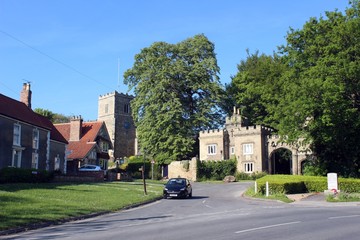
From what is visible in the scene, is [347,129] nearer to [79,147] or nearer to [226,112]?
[226,112]

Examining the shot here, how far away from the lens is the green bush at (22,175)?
1233 inches

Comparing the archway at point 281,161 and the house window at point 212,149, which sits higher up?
the house window at point 212,149

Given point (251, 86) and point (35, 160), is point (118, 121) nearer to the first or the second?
point (251, 86)

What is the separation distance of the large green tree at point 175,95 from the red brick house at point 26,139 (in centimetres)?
1553

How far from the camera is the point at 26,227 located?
49.0 ft

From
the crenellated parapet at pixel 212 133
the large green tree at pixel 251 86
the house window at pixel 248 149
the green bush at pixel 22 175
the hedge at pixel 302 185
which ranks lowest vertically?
the hedge at pixel 302 185

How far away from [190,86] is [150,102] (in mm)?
6509

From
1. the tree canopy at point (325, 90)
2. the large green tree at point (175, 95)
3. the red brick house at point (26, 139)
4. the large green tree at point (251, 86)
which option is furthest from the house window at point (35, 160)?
the large green tree at point (251, 86)

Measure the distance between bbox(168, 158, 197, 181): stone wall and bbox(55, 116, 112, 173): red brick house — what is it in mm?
11351

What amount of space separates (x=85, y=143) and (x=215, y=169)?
20535mm

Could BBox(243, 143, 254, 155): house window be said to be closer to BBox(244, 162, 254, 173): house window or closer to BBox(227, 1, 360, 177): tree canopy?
BBox(244, 162, 254, 173): house window

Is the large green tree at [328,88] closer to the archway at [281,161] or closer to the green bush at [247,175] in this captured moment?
the green bush at [247,175]

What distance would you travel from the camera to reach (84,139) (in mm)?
65500

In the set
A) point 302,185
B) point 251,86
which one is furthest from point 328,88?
point 251,86
